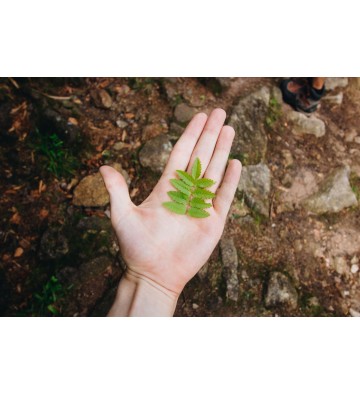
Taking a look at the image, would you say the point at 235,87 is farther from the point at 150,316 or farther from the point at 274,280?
the point at 150,316

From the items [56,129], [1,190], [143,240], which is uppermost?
[56,129]

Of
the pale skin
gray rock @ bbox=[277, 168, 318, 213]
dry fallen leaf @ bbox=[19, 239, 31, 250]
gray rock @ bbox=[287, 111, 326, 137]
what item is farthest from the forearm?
gray rock @ bbox=[287, 111, 326, 137]

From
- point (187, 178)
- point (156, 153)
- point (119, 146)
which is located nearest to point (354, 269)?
point (187, 178)

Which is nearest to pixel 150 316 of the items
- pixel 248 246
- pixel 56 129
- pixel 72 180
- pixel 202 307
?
pixel 202 307

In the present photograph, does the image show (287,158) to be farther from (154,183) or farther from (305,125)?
(154,183)

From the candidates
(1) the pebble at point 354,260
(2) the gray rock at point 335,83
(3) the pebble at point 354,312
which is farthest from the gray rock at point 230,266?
(2) the gray rock at point 335,83

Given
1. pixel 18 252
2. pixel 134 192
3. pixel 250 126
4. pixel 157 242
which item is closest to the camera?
pixel 157 242

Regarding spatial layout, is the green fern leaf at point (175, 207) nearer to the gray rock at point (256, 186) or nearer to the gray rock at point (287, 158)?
the gray rock at point (256, 186)

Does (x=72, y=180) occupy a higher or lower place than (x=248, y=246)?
higher
